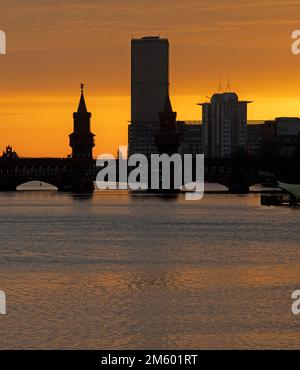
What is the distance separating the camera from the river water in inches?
1940

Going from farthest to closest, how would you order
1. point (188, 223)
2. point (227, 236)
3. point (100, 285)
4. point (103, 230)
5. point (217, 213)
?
1. point (217, 213)
2. point (188, 223)
3. point (103, 230)
4. point (227, 236)
5. point (100, 285)

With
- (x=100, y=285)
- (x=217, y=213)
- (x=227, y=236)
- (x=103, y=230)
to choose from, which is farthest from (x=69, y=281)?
(x=217, y=213)

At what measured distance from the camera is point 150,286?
62.9 meters

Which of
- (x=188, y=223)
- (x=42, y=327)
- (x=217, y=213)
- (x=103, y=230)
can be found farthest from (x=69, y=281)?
(x=217, y=213)

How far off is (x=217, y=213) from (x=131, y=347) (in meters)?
97.4

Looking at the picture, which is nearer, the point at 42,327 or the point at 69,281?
the point at 42,327

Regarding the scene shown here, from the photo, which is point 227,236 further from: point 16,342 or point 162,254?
point 16,342

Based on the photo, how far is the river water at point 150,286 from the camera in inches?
1940

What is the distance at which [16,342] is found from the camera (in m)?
48.0

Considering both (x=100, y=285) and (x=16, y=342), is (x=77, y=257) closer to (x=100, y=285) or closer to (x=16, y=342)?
(x=100, y=285)

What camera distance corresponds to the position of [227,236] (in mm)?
101125

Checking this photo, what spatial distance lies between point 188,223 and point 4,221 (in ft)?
56.9

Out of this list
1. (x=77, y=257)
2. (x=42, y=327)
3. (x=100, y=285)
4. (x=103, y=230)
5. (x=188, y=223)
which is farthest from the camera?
(x=188, y=223)
